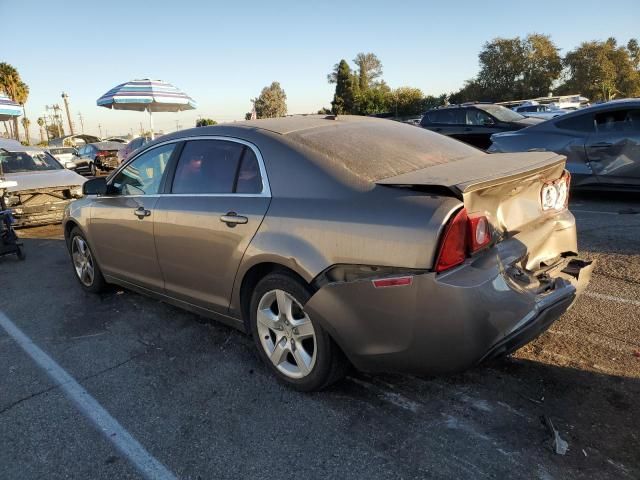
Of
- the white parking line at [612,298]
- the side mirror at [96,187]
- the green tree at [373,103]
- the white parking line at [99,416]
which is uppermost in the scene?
the green tree at [373,103]

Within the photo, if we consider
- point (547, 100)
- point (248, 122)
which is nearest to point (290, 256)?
point (248, 122)

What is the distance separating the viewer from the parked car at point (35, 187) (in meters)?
8.63

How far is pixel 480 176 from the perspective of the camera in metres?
2.70

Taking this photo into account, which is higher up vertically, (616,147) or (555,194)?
(555,194)

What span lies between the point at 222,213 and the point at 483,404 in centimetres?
192

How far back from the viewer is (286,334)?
3.08 meters

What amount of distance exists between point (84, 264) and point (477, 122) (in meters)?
10.2

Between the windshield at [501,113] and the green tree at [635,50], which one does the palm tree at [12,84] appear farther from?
the green tree at [635,50]

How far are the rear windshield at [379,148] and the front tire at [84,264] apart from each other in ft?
9.27

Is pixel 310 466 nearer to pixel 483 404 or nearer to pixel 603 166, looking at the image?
pixel 483 404

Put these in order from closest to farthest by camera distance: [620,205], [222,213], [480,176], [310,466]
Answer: [310,466]
[480,176]
[222,213]
[620,205]

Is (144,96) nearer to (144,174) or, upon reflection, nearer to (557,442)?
(144,174)

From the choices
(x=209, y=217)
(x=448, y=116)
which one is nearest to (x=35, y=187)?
(x=209, y=217)

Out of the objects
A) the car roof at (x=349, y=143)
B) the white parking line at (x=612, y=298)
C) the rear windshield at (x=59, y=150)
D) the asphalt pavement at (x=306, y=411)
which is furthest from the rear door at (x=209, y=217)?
the rear windshield at (x=59, y=150)
